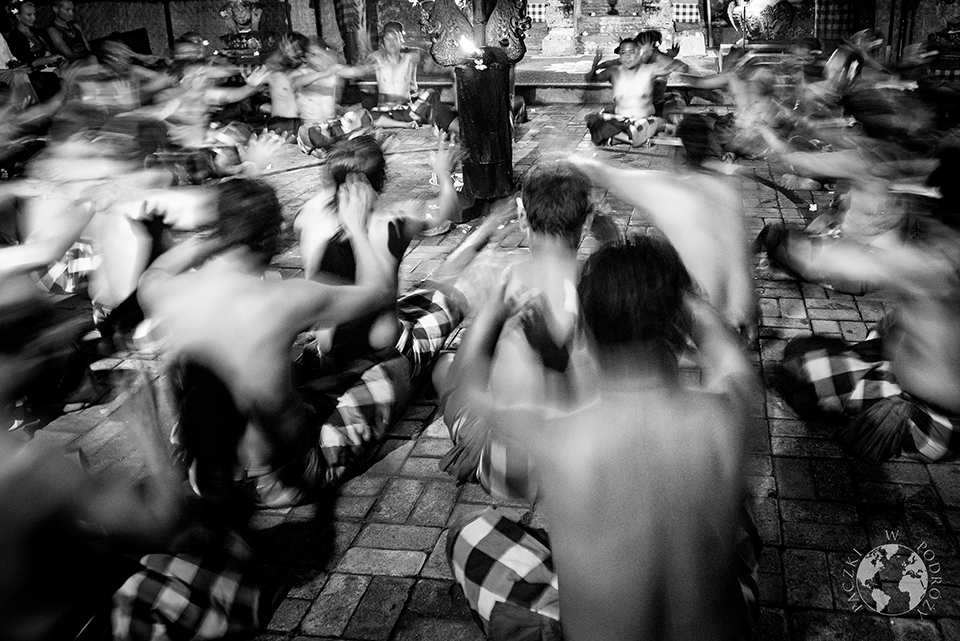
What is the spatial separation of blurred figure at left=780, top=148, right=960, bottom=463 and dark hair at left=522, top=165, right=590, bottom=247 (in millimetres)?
1348

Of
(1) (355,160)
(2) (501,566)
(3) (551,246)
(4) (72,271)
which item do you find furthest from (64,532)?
(4) (72,271)

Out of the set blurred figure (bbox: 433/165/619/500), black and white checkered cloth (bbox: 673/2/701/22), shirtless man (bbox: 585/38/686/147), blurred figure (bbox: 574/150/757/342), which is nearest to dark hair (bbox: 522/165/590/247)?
blurred figure (bbox: 433/165/619/500)

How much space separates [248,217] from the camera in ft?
10.8

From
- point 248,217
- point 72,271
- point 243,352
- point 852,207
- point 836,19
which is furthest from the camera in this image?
point 836,19

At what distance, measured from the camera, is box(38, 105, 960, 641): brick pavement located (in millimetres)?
2895

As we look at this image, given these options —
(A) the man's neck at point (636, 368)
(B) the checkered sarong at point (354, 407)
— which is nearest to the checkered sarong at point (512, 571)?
(A) the man's neck at point (636, 368)

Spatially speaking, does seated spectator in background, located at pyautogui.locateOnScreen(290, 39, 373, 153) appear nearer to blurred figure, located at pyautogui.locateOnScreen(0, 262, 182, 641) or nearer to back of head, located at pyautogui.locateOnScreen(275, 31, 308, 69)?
back of head, located at pyautogui.locateOnScreen(275, 31, 308, 69)

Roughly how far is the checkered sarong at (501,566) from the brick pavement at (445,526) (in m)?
0.25

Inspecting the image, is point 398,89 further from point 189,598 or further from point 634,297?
point 634,297

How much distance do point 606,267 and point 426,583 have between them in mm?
1598

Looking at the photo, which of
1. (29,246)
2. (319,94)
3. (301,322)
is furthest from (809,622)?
(319,94)

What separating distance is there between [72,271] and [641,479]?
5.26 meters

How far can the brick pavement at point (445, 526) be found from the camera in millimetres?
2895

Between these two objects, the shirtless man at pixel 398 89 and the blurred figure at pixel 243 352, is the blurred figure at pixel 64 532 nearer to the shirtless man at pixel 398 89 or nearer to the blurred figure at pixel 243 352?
the blurred figure at pixel 243 352
